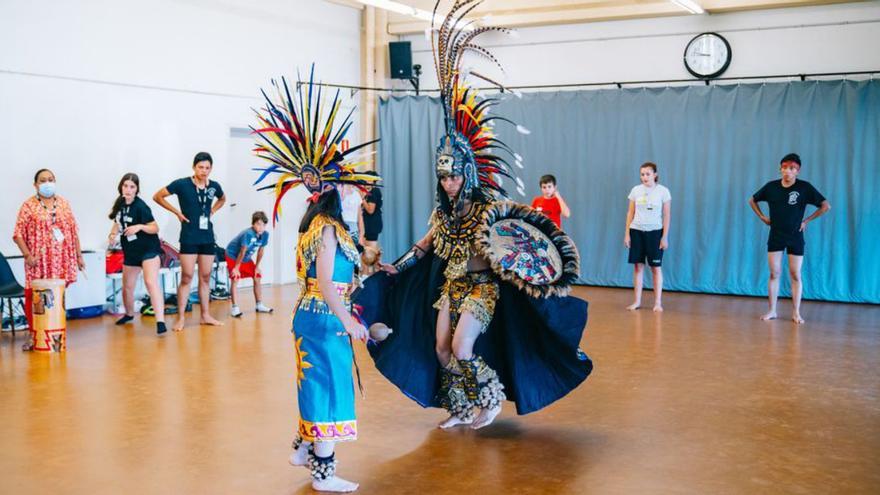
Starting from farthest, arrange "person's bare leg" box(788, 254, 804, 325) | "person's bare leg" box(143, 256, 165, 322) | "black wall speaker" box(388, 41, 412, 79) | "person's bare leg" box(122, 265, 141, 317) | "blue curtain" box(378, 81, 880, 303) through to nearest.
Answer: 1. "black wall speaker" box(388, 41, 412, 79)
2. "blue curtain" box(378, 81, 880, 303)
3. "person's bare leg" box(788, 254, 804, 325)
4. "person's bare leg" box(122, 265, 141, 317)
5. "person's bare leg" box(143, 256, 165, 322)

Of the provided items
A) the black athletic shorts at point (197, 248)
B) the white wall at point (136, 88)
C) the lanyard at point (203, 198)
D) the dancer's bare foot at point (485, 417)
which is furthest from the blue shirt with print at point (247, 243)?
the dancer's bare foot at point (485, 417)

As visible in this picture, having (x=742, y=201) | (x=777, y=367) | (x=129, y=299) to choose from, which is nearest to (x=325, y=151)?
(x=777, y=367)

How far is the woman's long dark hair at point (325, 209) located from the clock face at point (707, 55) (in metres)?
8.01

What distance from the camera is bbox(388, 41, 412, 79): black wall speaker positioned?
12609mm

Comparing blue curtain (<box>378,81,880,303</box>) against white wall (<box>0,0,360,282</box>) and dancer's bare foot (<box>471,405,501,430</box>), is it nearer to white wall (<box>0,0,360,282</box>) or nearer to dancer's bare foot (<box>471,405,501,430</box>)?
white wall (<box>0,0,360,282</box>)

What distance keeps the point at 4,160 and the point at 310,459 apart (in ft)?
19.1

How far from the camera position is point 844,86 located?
33.0ft

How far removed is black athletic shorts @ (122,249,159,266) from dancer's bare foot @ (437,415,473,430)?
4.15 meters

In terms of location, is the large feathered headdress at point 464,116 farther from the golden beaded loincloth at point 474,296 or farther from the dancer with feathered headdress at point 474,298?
the golden beaded loincloth at point 474,296

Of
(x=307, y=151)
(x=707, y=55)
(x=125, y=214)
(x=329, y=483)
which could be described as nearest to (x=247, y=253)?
(x=125, y=214)

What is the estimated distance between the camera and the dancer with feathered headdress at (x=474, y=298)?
4852 mm

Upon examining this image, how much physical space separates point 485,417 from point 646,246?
4917 mm

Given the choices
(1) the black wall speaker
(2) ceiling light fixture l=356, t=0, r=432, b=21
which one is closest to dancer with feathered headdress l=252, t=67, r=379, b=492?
(2) ceiling light fixture l=356, t=0, r=432, b=21

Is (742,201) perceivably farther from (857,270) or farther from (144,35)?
(144,35)
